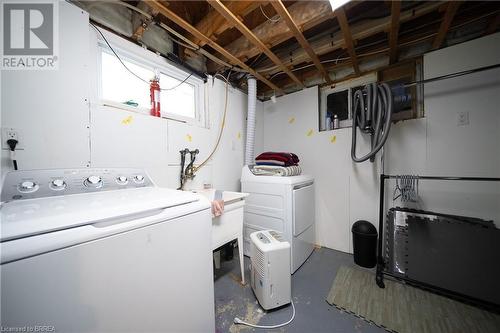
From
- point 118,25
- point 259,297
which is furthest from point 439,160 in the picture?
point 118,25

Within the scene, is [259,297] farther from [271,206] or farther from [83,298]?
[83,298]

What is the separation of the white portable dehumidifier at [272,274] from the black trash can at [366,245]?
103cm

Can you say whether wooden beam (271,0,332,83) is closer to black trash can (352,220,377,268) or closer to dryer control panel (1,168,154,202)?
dryer control panel (1,168,154,202)

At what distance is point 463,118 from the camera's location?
1.64 meters

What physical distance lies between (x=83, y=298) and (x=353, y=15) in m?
2.43

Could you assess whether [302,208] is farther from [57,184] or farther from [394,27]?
[57,184]

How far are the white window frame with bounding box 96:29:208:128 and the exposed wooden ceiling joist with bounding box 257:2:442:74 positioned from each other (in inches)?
39.6

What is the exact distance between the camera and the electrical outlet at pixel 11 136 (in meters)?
0.95

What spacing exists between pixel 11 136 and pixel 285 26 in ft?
6.23

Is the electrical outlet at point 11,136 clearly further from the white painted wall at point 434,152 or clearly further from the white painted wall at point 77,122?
the white painted wall at point 434,152

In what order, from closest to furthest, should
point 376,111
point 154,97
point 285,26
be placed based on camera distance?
point 285,26, point 154,97, point 376,111

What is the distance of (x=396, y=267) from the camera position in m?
1.68

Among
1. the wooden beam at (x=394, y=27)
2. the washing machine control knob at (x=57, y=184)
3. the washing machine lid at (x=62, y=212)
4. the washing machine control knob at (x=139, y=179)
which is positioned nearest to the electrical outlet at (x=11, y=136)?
the washing machine control knob at (x=57, y=184)

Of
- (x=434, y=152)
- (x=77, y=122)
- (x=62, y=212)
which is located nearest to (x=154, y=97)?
(x=77, y=122)
